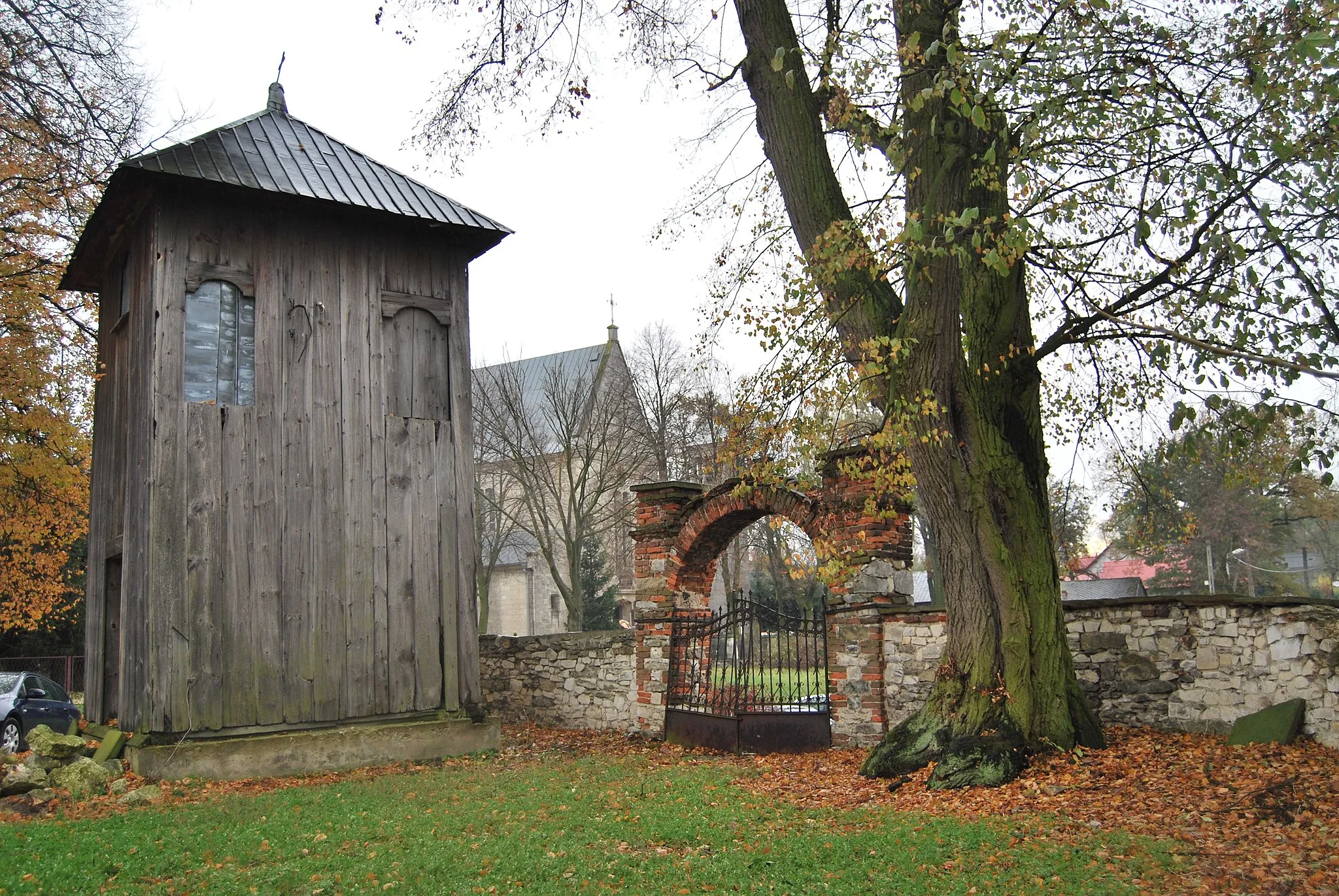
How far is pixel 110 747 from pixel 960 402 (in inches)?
351

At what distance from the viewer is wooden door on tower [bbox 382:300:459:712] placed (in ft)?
36.2

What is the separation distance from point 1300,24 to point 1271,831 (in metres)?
5.03

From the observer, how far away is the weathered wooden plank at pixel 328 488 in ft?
34.6

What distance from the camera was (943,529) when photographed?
29.0 ft

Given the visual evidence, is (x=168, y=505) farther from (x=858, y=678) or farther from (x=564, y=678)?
(x=858, y=678)

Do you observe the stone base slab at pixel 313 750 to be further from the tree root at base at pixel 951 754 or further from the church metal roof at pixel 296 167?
the church metal roof at pixel 296 167

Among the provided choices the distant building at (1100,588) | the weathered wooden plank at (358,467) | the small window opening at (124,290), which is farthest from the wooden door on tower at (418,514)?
the distant building at (1100,588)

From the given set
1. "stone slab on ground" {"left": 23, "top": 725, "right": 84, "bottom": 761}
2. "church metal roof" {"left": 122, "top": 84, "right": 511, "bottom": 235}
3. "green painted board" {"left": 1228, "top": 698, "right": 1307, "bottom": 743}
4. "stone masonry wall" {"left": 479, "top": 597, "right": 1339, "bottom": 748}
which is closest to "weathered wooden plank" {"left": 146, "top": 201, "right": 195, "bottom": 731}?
"church metal roof" {"left": 122, "top": 84, "right": 511, "bottom": 235}

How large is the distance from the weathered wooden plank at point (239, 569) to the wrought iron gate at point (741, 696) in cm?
530

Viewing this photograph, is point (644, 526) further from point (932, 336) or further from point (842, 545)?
Answer: point (932, 336)

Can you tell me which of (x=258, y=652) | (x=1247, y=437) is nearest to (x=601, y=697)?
(x=258, y=652)

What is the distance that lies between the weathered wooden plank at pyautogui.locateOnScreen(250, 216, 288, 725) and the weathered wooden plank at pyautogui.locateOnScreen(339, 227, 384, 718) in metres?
0.68

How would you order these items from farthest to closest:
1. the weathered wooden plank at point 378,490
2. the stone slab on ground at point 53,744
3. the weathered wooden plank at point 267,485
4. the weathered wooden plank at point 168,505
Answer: the weathered wooden plank at point 378,490
the weathered wooden plank at point 267,485
the weathered wooden plank at point 168,505
the stone slab on ground at point 53,744

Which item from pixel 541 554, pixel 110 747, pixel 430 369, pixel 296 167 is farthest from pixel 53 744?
pixel 541 554
